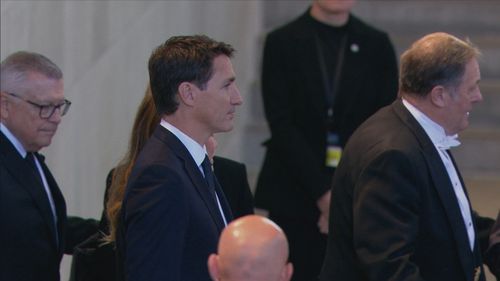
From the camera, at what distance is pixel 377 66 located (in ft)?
20.5

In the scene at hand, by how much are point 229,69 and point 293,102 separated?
8.04ft

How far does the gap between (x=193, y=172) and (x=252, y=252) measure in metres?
0.87

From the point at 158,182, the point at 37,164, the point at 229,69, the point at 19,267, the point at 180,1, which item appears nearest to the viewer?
the point at 158,182

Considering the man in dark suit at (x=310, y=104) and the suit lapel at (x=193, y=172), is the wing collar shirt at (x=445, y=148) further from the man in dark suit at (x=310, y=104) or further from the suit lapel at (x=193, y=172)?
the man in dark suit at (x=310, y=104)

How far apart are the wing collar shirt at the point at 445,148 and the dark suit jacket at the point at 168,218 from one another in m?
0.96

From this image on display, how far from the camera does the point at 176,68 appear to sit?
3619 millimetres

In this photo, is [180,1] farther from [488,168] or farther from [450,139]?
[450,139]

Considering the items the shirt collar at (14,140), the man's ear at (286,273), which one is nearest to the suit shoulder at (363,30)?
the shirt collar at (14,140)

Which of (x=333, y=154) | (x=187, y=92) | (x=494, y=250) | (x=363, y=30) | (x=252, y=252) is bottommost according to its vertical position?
(x=494, y=250)

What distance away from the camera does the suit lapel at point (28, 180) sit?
14.1ft

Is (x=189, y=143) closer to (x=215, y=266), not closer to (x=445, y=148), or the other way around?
(x=215, y=266)

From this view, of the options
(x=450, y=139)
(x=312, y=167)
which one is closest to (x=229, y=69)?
(x=450, y=139)

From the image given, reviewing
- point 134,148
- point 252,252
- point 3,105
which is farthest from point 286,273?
point 3,105

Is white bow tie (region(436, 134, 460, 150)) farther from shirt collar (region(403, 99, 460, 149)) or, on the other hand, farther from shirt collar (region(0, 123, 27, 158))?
shirt collar (region(0, 123, 27, 158))
